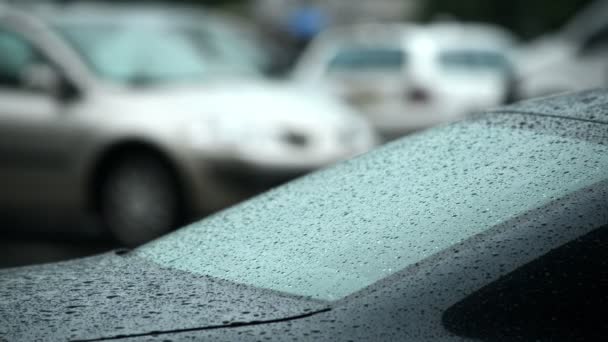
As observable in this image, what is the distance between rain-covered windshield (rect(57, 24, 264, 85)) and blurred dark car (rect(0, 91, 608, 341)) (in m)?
5.33

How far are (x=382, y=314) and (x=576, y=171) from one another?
55 cm

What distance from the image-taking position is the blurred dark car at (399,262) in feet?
6.93

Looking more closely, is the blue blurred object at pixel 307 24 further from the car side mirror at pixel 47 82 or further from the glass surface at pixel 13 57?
the car side mirror at pixel 47 82

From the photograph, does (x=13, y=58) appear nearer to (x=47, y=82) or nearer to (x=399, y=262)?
(x=47, y=82)

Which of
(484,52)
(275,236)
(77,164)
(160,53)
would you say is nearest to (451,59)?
(484,52)

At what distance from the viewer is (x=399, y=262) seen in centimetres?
229

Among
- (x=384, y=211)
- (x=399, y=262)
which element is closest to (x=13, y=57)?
(x=384, y=211)

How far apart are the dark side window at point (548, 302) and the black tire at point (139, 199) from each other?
18.1ft

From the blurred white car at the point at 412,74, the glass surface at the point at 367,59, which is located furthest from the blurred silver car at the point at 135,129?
the glass surface at the point at 367,59

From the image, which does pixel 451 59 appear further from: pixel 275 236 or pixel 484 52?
pixel 275 236

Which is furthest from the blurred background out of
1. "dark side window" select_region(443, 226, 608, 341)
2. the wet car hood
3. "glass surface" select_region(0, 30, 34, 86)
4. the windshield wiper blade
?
"dark side window" select_region(443, 226, 608, 341)

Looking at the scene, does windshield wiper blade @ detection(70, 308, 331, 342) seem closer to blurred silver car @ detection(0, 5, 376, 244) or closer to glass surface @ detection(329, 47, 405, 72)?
blurred silver car @ detection(0, 5, 376, 244)

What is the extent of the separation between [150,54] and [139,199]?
121 centimetres

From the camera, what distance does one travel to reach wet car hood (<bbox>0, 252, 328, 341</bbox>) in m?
2.20
